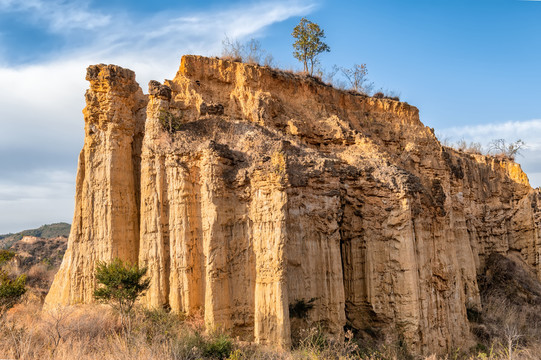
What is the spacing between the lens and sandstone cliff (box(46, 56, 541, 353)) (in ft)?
45.0

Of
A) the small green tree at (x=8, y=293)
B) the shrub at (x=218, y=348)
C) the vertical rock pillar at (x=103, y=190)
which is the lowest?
the shrub at (x=218, y=348)

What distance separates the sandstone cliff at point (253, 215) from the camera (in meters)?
13.7

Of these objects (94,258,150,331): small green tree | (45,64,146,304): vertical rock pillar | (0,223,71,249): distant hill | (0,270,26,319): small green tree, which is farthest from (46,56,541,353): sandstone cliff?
(0,223,71,249): distant hill

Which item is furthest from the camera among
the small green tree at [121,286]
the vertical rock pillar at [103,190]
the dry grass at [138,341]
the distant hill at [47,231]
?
the distant hill at [47,231]

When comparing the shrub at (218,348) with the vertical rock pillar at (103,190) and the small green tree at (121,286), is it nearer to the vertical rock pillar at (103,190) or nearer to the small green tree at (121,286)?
the small green tree at (121,286)

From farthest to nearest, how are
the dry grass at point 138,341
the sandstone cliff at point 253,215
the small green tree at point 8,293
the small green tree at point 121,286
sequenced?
1. the sandstone cliff at point 253,215
2. the small green tree at point 8,293
3. the small green tree at point 121,286
4. the dry grass at point 138,341

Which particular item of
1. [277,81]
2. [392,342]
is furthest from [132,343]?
[277,81]

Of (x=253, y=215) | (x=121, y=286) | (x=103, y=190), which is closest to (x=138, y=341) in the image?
(x=121, y=286)

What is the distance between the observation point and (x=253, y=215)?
13.7 m

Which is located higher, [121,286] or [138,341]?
[121,286]

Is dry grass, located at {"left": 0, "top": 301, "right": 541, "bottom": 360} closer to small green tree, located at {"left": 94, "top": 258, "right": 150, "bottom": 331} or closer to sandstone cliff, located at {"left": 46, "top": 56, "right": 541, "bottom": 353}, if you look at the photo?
small green tree, located at {"left": 94, "top": 258, "right": 150, "bottom": 331}

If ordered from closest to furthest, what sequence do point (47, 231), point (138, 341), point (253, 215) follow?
1. point (138, 341)
2. point (253, 215)
3. point (47, 231)

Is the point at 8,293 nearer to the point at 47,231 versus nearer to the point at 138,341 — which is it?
the point at 138,341

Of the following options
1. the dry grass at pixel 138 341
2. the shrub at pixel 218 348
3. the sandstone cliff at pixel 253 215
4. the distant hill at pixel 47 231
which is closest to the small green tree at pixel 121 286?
the dry grass at pixel 138 341
